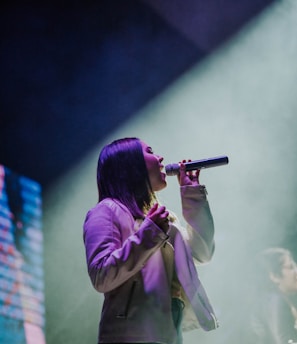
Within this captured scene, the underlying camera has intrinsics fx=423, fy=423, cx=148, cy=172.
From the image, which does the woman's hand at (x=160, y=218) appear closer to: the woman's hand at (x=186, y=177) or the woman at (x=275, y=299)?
the woman's hand at (x=186, y=177)

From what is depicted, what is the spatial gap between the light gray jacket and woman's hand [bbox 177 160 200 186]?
173 mm

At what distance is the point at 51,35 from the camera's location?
9.46 ft

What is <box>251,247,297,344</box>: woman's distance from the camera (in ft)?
8.82

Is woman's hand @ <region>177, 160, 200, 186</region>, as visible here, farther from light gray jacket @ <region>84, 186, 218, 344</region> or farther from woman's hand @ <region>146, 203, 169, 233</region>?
woman's hand @ <region>146, 203, 169, 233</region>

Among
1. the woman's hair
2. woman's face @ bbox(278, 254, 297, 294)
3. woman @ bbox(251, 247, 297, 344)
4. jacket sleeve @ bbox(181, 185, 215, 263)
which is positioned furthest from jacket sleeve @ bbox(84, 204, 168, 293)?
woman's face @ bbox(278, 254, 297, 294)

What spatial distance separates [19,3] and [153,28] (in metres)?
0.94

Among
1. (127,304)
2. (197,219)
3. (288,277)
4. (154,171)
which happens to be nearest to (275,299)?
(288,277)

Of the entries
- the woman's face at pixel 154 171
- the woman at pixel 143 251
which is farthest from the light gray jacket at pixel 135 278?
the woman's face at pixel 154 171

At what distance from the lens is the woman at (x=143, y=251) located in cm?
97

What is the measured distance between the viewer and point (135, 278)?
104 cm

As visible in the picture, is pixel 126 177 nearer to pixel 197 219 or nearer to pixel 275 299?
pixel 197 219

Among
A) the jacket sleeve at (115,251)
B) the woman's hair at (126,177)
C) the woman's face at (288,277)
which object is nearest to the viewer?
the jacket sleeve at (115,251)

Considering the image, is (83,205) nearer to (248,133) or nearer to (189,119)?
(189,119)

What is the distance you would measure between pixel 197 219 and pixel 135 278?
0.29 m
